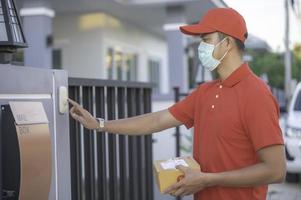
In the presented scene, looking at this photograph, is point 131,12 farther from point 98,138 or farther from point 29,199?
point 29,199

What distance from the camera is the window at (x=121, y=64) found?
15.0 metres

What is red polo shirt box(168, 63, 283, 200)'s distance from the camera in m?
2.57

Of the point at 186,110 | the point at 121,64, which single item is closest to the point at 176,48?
the point at 121,64

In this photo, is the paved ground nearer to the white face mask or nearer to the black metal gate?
the black metal gate

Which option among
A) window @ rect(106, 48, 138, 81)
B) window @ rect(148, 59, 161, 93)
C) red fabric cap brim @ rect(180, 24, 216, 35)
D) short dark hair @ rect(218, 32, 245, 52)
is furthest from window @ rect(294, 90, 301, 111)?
window @ rect(148, 59, 161, 93)

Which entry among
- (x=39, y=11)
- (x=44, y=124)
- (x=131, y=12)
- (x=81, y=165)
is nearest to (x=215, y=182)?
(x=44, y=124)

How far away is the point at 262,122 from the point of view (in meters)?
2.56

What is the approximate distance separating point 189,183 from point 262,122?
449 millimetres

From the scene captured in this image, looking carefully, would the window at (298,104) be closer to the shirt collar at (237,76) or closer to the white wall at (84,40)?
the white wall at (84,40)

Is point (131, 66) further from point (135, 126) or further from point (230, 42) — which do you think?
point (230, 42)

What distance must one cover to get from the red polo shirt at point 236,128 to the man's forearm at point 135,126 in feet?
1.45

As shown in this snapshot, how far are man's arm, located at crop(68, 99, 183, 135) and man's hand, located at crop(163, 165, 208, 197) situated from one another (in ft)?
2.08

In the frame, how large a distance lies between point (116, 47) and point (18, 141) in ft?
43.4

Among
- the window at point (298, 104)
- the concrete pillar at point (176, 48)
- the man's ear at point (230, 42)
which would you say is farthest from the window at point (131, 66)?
the man's ear at point (230, 42)
